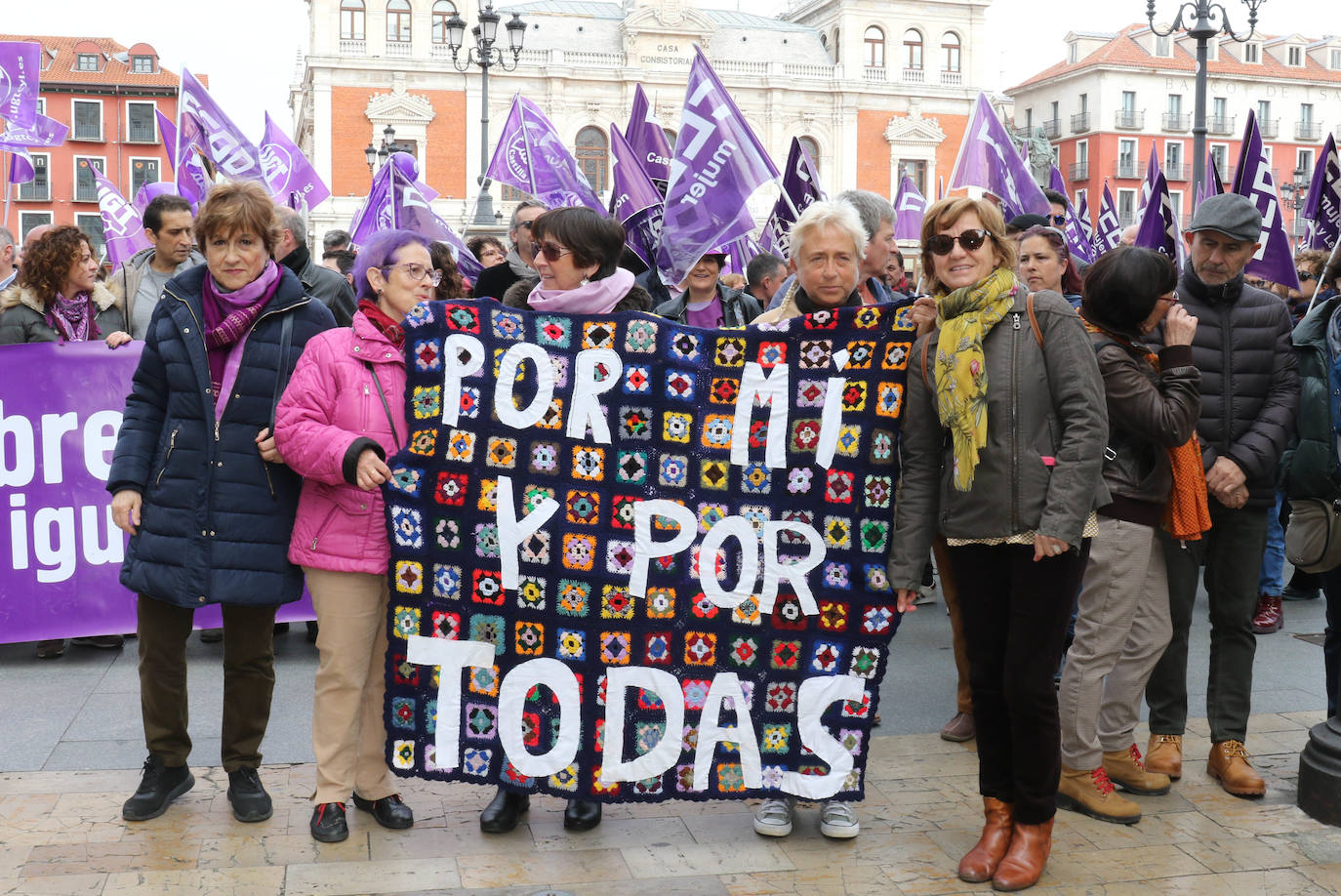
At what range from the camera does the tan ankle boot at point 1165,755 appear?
4.38 meters

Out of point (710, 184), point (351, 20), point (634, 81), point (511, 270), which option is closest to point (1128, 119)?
point (634, 81)

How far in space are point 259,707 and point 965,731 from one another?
2509 millimetres

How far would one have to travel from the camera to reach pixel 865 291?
4742 millimetres

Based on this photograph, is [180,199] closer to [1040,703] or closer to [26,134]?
[1040,703]

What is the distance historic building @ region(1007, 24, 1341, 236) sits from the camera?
59344mm

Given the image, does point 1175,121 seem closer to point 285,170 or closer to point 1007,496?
point 285,170

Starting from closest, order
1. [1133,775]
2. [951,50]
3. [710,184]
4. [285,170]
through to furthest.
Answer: [1133,775]
[710,184]
[285,170]
[951,50]

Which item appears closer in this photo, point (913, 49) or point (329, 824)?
point (329, 824)

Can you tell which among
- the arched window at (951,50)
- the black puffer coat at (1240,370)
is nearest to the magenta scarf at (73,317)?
the black puffer coat at (1240,370)

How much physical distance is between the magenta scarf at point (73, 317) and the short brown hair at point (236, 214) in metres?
2.33

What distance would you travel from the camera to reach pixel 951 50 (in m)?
58.4

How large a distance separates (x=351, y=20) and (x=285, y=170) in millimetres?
44512

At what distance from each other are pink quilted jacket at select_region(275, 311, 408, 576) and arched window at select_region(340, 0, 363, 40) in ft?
169

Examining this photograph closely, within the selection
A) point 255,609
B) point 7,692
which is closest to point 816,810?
point 255,609
